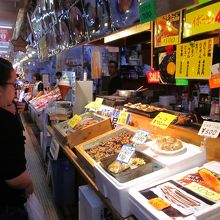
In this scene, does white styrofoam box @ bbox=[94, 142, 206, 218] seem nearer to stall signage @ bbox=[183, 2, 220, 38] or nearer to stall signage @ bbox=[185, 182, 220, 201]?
stall signage @ bbox=[185, 182, 220, 201]

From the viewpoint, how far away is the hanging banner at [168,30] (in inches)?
112

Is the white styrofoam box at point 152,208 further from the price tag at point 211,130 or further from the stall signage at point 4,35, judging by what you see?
the stall signage at point 4,35

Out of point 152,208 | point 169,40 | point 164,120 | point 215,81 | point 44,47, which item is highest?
point 44,47

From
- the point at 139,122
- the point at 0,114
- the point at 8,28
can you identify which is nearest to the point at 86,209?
the point at 139,122

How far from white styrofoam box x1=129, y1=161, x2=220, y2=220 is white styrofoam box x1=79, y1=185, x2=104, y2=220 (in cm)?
90

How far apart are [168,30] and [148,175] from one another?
1907 millimetres

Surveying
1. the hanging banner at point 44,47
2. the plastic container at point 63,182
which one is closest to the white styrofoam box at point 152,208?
the plastic container at point 63,182

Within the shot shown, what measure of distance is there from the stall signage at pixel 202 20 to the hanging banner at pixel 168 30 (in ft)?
0.51

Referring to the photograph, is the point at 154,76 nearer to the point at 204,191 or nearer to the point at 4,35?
the point at 204,191

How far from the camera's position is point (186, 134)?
2.29 meters

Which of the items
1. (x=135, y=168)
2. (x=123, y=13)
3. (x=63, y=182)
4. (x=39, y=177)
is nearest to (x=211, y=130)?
(x=135, y=168)

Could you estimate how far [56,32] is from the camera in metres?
6.59

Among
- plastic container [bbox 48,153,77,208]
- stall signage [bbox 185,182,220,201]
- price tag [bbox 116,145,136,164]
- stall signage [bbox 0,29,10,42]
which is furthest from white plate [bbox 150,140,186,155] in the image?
stall signage [bbox 0,29,10,42]

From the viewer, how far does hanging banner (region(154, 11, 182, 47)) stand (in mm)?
2854
